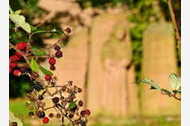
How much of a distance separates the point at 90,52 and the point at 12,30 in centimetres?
759

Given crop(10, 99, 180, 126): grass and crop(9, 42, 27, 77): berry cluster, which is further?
crop(10, 99, 180, 126): grass

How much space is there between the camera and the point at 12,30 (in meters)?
1.57

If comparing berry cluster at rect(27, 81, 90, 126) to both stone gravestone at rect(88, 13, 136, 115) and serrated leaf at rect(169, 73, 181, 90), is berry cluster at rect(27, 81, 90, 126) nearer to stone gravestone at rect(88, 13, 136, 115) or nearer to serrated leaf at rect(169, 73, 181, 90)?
serrated leaf at rect(169, 73, 181, 90)

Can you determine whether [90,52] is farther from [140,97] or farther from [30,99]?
[30,99]

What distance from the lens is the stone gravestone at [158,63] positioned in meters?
8.88

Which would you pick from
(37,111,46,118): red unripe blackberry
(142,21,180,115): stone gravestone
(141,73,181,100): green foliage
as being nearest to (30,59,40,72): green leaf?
(37,111,46,118): red unripe blackberry

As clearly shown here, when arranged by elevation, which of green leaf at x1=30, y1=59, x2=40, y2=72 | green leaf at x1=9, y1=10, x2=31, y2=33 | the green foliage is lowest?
the green foliage

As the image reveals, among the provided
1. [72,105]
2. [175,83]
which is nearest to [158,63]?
[175,83]

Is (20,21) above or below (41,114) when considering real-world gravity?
above

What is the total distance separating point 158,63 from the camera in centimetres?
911

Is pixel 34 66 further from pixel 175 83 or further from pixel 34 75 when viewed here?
pixel 175 83

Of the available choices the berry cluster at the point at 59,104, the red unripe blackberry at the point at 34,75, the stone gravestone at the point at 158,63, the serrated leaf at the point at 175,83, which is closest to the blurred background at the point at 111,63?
the stone gravestone at the point at 158,63

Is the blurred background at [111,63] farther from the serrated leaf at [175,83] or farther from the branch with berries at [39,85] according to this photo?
the branch with berries at [39,85]

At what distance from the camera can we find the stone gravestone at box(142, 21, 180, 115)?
8.88 metres
